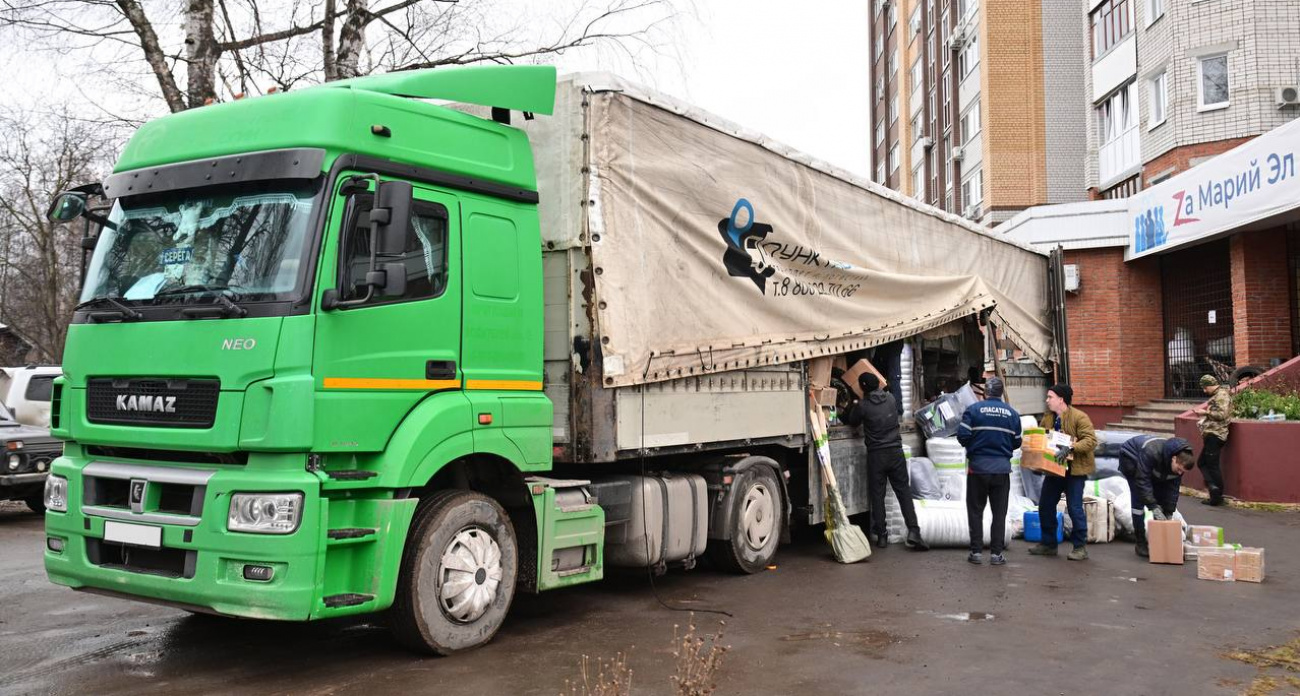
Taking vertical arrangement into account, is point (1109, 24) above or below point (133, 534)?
above

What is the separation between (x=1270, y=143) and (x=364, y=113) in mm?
16380

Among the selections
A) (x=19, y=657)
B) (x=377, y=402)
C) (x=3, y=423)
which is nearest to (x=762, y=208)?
(x=377, y=402)

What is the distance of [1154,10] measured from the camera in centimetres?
2466

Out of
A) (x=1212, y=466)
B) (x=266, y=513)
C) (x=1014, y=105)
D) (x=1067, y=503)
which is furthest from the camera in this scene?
(x=1014, y=105)

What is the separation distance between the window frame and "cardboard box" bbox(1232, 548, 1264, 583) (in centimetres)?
Answer: 1676

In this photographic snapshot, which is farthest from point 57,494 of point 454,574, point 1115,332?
point 1115,332

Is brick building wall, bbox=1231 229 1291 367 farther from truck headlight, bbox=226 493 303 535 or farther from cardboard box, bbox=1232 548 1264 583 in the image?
truck headlight, bbox=226 493 303 535

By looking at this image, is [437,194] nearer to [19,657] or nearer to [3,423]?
[19,657]

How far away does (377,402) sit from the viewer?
5.65 metres

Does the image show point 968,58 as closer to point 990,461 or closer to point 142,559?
point 990,461

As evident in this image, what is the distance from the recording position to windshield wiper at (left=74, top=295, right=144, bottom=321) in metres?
5.77

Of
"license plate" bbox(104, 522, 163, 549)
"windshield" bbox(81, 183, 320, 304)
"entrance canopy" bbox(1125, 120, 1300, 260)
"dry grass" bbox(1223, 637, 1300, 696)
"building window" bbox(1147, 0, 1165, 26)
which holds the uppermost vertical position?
"building window" bbox(1147, 0, 1165, 26)

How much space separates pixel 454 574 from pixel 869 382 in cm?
553

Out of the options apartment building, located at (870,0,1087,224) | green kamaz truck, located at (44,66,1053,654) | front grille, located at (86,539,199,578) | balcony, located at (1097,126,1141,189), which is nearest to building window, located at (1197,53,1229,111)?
balcony, located at (1097,126,1141,189)
